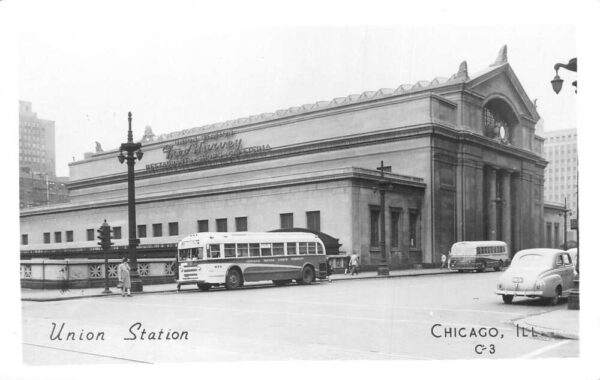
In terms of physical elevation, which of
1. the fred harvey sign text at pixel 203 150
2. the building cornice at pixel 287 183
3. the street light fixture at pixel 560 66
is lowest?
the building cornice at pixel 287 183

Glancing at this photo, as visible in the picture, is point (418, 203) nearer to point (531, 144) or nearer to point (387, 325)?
point (531, 144)

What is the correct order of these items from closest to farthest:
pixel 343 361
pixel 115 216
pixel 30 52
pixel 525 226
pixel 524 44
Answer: pixel 343 361
pixel 30 52
pixel 524 44
pixel 115 216
pixel 525 226

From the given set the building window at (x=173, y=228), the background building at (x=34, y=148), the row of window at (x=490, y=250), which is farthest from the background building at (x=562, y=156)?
the building window at (x=173, y=228)

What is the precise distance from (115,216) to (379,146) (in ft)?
68.4

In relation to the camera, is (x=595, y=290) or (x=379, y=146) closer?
(x=595, y=290)

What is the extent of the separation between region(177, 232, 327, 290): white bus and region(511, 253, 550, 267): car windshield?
1243 cm

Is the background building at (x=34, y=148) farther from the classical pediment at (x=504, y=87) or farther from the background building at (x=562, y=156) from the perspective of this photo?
the classical pediment at (x=504, y=87)

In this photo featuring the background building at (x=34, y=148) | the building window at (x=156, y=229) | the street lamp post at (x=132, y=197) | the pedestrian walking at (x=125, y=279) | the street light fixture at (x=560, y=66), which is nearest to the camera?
the street light fixture at (x=560, y=66)

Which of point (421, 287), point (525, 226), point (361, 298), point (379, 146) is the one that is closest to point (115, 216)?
point (379, 146)

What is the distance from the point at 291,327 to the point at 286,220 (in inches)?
1305

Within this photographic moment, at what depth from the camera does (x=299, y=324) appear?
16.4 m

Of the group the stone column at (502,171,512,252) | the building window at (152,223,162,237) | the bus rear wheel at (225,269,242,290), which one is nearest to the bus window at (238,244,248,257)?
the bus rear wheel at (225,269,242,290)

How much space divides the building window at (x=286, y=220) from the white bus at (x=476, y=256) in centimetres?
1132

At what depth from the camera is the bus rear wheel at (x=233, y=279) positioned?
29141mm
